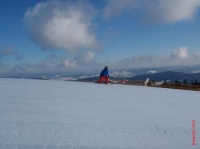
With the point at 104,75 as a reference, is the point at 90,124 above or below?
below

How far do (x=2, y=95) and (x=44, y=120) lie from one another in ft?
16.9

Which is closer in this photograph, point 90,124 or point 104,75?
point 90,124

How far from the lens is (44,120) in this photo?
8984 mm

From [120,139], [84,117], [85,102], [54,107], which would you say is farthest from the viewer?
[85,102]

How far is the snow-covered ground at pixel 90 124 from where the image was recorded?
23.7 feet

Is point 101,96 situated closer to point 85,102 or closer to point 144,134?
point 85,102

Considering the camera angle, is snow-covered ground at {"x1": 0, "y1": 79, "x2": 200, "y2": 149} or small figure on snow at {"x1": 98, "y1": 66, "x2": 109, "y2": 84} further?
small figure on snow at {"x1": 98, "y1": 66, "x2": 109, "y2": 84}

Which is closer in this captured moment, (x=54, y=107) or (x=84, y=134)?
(x=84, y=134)

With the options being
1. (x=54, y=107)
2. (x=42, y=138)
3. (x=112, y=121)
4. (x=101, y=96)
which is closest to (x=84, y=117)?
(x=112, y=121)

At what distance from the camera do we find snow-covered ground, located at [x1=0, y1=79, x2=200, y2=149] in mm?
7217

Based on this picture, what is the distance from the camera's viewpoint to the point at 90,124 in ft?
29.3

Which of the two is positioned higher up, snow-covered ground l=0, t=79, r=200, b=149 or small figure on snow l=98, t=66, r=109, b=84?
small figure on snow l=98, t=66, r=109, b=84

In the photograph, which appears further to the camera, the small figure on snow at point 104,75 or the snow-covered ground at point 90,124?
the small figure on snow at point 104,75

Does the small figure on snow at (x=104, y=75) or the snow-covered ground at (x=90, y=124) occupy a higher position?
the small figure on snow at (x=104, y=75)
